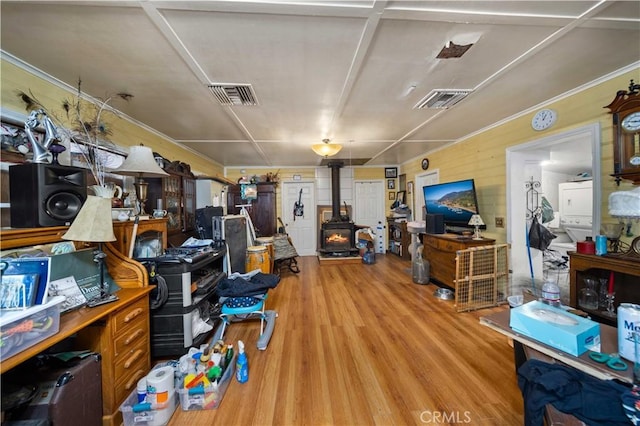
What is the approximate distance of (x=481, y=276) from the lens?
9.49 ft

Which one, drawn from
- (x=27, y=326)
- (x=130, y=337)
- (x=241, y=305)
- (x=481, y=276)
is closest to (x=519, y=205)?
(x=481, y=276)

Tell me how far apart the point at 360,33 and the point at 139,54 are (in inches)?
62.2

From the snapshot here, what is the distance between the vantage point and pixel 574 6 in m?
1.32

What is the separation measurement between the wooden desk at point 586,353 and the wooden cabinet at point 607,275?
95 cm

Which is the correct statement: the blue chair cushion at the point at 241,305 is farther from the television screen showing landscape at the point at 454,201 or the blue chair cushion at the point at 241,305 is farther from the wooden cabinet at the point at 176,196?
the television screen showing landscape at the point at 454,201

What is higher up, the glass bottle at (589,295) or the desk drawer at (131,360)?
the glass bottle at (589,295)

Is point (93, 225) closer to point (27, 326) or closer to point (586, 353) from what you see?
point (27, 326)

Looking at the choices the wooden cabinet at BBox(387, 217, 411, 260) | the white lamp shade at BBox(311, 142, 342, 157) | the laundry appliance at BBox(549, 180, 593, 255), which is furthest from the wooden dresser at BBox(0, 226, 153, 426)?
the laundry appliance at BBox(549, 180, 593, 255)

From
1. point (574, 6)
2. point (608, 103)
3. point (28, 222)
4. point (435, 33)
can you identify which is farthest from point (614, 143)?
point (28, 222)

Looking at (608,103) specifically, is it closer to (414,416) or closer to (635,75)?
(635,75)

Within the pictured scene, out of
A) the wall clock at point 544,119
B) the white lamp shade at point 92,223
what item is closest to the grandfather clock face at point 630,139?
the wall clock at point 544,119

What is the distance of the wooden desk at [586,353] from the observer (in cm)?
94

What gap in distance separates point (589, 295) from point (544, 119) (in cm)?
192

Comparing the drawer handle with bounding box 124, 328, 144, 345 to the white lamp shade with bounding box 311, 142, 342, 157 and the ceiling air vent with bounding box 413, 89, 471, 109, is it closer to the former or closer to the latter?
the white lamp shade with bounding box 311, 142, 342, 157
